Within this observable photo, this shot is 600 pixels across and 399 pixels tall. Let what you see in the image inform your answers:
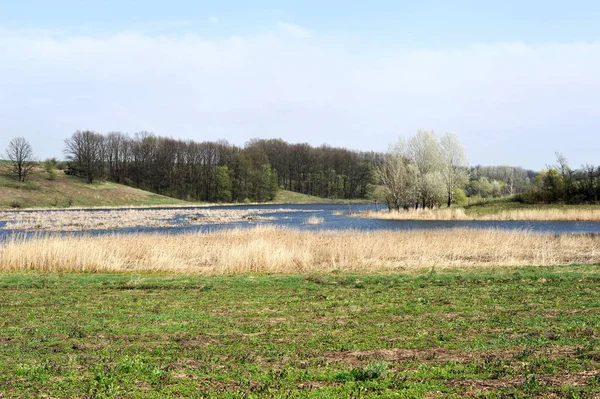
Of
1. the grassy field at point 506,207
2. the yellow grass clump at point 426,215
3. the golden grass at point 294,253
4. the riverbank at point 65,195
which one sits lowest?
the golden grass at point 294,253

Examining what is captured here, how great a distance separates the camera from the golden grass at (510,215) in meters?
43.5

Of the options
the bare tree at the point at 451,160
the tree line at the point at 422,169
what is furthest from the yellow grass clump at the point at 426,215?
the bare tree at the point at 451,160

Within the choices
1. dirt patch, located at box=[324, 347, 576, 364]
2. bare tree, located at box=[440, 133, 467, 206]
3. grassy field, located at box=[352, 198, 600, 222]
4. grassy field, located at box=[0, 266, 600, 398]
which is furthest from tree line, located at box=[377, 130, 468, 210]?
dirt patch, located at box=[324, 347, 576, 364]

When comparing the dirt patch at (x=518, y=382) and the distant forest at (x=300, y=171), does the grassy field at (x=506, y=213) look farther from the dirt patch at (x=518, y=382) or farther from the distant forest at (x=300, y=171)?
the dirt patch at (x=518, y=382)

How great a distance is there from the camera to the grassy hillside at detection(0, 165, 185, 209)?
75375mm

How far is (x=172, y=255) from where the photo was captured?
20969mm

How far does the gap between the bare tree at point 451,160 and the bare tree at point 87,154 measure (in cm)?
6710

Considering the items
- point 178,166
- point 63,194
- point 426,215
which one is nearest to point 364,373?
point 426,215

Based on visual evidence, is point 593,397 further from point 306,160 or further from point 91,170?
point 306,160

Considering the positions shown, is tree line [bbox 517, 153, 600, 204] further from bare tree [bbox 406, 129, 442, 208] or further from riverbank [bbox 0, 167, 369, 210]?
riverbank [bbox 0, 167, 369, 210]

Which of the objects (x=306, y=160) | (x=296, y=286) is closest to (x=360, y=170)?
(x=306, y=160)

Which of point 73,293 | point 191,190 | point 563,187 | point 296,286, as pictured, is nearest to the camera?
point 73,293

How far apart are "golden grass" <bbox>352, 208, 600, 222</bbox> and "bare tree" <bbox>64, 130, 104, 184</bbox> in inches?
2579

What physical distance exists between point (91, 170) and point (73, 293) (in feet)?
302
